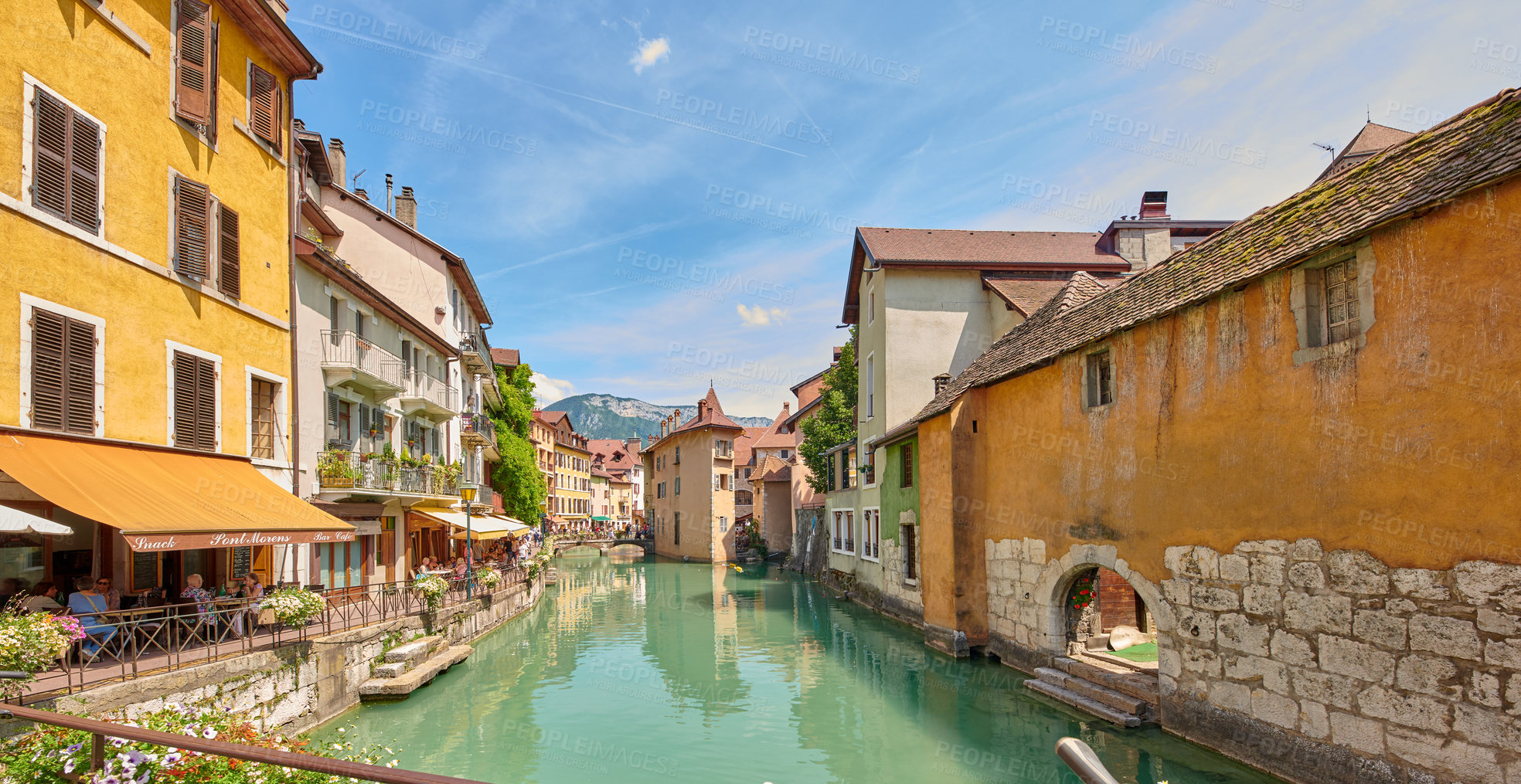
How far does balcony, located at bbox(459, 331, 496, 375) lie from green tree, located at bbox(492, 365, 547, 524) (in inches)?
164

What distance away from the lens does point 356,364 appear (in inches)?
739

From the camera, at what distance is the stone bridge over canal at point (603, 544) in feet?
229

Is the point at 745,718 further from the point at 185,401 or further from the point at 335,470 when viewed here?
the point at 185,401

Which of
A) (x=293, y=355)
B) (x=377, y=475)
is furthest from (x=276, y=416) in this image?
(x=377, y=475)

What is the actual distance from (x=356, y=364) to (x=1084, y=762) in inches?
768

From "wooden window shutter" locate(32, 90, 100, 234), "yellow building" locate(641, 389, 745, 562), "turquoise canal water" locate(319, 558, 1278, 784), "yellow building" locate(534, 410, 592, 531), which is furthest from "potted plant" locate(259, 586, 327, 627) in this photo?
"yellow building" locate(534, 410, 592, 531)

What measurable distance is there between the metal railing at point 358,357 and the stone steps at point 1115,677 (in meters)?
16.5

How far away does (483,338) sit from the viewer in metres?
38.8

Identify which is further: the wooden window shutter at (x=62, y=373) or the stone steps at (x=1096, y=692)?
the stone steps at (x=1096, y=692)

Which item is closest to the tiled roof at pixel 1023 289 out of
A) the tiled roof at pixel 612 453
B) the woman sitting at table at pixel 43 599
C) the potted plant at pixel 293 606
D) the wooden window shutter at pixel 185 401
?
the potted plant at pixel 293 606

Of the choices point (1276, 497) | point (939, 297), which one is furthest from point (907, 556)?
point (1276, 497)

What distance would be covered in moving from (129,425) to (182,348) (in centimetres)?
164

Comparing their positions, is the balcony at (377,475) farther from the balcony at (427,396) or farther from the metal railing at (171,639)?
the metal railing at (171,639)

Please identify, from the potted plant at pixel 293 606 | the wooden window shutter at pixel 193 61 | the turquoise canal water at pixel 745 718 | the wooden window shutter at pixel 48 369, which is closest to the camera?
the wooden window shutter at pixel 48 369
